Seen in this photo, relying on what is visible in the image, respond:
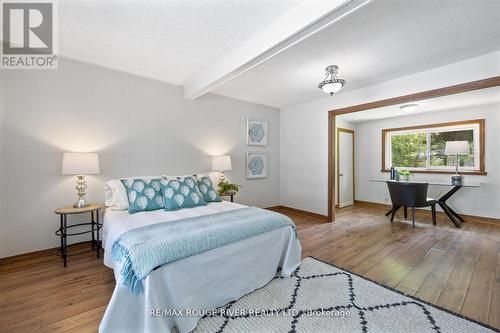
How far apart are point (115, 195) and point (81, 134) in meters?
1.00

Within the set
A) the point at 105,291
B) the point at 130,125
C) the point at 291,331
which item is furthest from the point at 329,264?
the point at 130,125

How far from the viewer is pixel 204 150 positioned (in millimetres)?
4062

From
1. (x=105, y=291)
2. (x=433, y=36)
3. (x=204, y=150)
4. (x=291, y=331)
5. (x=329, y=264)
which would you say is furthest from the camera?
(x=204, y=150)

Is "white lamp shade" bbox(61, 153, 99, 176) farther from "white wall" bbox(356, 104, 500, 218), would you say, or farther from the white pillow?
"white wall" bbox(356, 104, 500, 218)

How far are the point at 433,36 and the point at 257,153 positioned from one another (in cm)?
332

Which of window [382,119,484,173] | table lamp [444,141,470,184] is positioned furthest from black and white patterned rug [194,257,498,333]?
window [382,119,484,173]

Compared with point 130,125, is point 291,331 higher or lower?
lower

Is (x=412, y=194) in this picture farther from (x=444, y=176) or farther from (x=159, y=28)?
(x=159, y=28)

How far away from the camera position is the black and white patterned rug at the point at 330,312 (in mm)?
1575

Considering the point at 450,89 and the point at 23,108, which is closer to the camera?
the point at 23,108

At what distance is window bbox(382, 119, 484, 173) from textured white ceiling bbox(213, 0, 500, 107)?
267 centimetres

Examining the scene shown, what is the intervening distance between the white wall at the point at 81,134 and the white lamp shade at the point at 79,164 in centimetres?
41

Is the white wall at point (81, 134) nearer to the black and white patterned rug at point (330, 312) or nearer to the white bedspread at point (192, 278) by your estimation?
the white bedspread at point (192, 278)

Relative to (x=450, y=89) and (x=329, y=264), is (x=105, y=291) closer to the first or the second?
(x=329, y=264)
